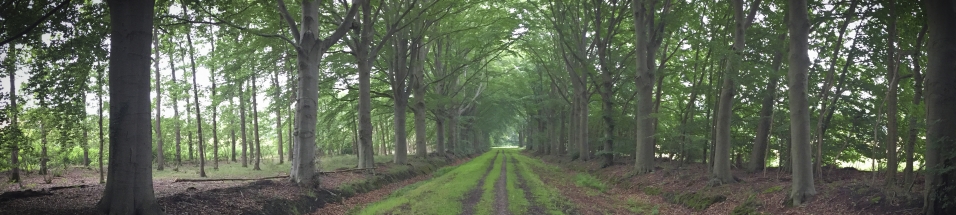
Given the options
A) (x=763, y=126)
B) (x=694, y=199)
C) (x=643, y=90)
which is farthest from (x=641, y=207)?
(x=763, y=126)

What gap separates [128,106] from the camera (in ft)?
20.7

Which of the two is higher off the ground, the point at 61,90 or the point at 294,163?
the point at 61,90

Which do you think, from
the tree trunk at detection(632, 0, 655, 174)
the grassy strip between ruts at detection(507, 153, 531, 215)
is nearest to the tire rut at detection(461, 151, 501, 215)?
the grassy strip between ruts at detection(507, 153, 531, 215)

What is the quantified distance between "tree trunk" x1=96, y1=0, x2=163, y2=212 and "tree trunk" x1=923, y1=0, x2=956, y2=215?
1049 cm

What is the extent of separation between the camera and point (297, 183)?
468 inches

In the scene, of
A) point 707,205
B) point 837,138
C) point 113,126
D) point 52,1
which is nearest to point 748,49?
point 707,205

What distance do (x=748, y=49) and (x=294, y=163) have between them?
12828 mm

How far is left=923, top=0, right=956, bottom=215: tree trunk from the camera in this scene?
6.22 m

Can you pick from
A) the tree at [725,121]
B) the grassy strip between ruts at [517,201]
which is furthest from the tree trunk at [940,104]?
the grassy strip between ruts at [517,201]

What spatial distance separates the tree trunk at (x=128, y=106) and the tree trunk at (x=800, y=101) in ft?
35.1

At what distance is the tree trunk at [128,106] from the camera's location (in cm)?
628

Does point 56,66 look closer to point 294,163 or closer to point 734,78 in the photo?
point 294,163

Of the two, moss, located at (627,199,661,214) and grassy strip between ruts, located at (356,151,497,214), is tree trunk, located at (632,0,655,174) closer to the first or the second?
moss, located at (627,199,661,214)

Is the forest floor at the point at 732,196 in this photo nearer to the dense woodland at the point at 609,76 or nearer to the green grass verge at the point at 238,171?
the dense woodland at the point at 609,76
